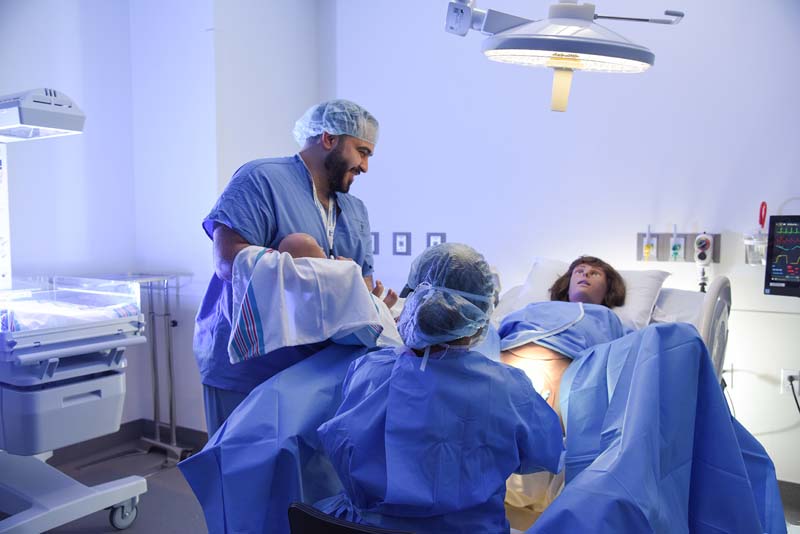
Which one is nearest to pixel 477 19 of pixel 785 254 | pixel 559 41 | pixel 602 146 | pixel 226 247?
pixel 559 41

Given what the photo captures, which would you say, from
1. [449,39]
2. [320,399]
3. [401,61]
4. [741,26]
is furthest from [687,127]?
[320,399]

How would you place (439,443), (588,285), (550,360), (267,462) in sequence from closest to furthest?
1. (439,443)
2. (267,462)
3. (550,360)
4. (588,285)

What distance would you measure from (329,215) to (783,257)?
1736mm

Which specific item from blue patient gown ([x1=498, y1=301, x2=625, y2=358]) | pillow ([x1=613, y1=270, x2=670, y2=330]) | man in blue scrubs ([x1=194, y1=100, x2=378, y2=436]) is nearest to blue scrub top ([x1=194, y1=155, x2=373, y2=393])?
man in blue scrubs ([x1=194, y1=100, x2=378, y2=436])

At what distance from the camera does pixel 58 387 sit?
231 centimetres

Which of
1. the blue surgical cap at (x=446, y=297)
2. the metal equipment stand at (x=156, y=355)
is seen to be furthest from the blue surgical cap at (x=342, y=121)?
the metal equipment stand at (x=156, y=355)

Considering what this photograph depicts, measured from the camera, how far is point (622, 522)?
3.82 ft

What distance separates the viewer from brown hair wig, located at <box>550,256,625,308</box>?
268cm

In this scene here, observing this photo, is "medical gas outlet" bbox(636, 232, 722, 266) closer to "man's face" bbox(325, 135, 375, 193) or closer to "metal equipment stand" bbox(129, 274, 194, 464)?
"man's face" bbox(325, 135, 375, 193)

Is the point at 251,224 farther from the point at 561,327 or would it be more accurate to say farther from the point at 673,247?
the point at 673,247

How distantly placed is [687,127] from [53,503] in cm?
283

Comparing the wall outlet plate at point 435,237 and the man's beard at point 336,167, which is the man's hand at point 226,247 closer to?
the man's beard at point 336,167

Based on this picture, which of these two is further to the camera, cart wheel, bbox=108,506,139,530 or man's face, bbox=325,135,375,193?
cart wheel, bbox=108,506,139,530

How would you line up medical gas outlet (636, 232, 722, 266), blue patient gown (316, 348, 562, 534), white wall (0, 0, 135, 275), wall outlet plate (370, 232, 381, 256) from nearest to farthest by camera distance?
blue patient gown (316, 348, 562, 534)
medical gas outlet (636, 232, 722, 266)
white wall (0, 0, 135, 275)
wall outlet plate (370, 232, 381, 256)
